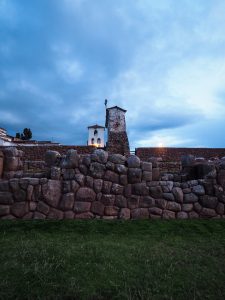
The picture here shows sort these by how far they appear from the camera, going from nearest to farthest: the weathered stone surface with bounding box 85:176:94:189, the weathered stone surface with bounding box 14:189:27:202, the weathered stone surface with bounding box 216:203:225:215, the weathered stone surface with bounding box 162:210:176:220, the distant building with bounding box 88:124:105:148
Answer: the weathered stone surface with bounding box 14:189:27:202 < the weathered stone surface with bounding box 85:176:94:189 < the weathered stone surface with bounding box 162:210:176:220 < the weathered stone surface with bounding box 216:203:225:215 < the distant building with bounding box 88:124:105:148

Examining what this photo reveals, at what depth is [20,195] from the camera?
669 cm

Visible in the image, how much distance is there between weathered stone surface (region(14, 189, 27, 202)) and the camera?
668cm

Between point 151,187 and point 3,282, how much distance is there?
191 inches

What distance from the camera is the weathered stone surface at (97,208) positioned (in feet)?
22.8

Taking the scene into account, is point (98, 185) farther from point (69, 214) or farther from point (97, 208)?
point (69, 214)

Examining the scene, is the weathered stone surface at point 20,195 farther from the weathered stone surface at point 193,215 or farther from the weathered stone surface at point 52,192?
the weathered stone surface at point 193,215

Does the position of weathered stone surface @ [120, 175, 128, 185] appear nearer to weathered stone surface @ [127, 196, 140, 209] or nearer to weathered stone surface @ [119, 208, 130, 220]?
weathered stone surface @ [127, 196, 140, 209]

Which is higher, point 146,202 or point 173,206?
point 146,202

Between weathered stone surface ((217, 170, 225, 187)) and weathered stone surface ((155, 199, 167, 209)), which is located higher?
weathered stone surface ((217, 170, 225, 187))

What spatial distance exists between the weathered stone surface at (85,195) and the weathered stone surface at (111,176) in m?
0.58

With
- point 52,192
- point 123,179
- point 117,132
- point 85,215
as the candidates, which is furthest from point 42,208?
point 117,132

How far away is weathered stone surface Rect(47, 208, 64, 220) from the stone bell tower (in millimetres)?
23807

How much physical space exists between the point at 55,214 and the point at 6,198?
129cm

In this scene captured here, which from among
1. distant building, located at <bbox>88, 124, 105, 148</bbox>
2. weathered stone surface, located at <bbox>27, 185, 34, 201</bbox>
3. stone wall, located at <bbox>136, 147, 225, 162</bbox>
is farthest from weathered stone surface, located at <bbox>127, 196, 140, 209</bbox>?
distant building, located at <bbox>88, 124, 105, 148</bbox>
